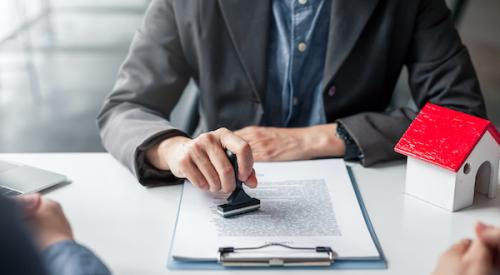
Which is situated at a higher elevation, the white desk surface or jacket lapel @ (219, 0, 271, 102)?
jacket lapel @ (219, 0, 271, 102)

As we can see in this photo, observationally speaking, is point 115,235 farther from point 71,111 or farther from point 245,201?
point 71,111

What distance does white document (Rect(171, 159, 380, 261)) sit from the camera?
976 millimetres

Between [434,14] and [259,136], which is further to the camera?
[434,14]

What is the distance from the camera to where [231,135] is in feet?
3.67

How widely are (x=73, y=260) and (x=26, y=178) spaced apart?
1.73 feet

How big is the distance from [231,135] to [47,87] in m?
3.29

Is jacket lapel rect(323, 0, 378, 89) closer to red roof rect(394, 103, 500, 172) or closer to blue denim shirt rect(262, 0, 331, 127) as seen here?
blue denim shirt rect(262, 0, 331, 127)

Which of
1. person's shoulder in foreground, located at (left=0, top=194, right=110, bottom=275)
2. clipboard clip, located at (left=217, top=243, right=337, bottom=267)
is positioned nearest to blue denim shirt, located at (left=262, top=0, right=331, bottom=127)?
clipboard clip, located at (left=217, top=243, right=337, bottom=267)

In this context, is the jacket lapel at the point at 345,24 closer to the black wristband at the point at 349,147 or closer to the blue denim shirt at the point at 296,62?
the blue denim shirt at the point at 296,62

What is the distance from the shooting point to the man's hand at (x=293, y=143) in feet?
4.28

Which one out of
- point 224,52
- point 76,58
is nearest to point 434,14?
point 224,52

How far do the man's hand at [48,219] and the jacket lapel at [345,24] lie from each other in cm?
86

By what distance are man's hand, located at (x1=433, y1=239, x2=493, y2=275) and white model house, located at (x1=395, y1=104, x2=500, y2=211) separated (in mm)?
246

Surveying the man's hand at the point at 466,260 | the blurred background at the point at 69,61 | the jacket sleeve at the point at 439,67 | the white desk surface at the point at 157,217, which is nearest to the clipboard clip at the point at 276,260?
the white desk surface at the point at 157,217
